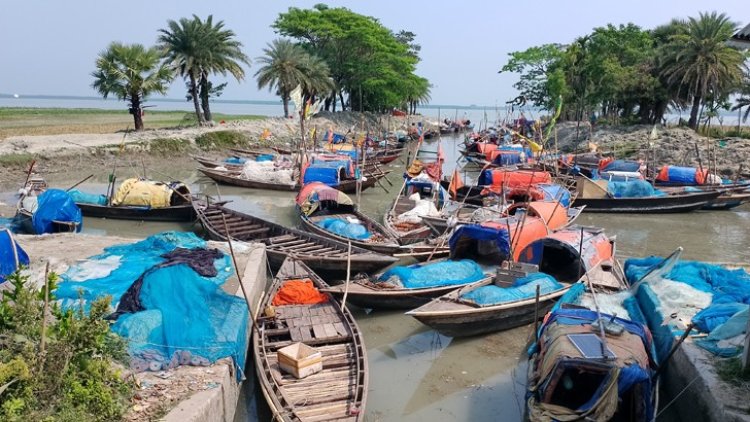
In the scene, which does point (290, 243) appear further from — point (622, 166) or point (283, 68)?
point (283, 68)

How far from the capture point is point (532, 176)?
70.2 ft

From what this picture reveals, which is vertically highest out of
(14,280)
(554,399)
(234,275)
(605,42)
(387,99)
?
(605,42)

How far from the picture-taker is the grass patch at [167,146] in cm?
3312

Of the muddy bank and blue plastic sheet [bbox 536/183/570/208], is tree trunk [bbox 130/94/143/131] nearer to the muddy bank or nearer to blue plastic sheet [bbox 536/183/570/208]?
blue plastic sheet [bbox 536/183/570/208]

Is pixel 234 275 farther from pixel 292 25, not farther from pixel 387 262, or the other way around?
pixel 292 25

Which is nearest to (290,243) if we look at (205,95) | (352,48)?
(205,95)

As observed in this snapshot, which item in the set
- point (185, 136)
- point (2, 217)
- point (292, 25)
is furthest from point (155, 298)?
point (292, 25)

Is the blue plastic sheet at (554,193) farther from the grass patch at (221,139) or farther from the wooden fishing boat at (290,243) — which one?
the grass patch at (221,139)

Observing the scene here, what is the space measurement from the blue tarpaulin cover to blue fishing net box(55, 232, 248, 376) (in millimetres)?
5989

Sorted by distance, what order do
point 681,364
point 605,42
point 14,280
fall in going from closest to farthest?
point 14,280
point 681,364
point 605,42

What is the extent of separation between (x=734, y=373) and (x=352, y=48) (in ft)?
159

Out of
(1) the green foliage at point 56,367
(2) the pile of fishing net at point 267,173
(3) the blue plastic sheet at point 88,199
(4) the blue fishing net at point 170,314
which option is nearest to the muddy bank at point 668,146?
(2) the pile of fishing net at point 267,173

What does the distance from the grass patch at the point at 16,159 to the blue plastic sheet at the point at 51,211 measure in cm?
1227

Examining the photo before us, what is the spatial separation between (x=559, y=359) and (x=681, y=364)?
2.59 metres
